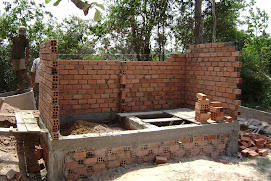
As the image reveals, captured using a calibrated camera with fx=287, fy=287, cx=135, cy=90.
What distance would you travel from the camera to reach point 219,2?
44.8 feet

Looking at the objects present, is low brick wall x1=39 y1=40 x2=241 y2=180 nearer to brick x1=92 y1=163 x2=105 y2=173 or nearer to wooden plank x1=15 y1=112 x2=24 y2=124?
brick x1=92 y1=163 x2=105 y2=173

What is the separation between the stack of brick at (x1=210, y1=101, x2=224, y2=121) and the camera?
529 centimetres

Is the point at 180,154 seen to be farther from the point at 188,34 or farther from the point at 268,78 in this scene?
the point at 188,34

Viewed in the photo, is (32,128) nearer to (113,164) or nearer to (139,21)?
(113,164)

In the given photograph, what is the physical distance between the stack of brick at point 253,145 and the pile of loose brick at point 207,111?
74 cm

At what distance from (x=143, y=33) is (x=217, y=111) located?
26.1 ft

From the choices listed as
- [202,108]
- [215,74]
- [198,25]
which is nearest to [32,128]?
[202,108]

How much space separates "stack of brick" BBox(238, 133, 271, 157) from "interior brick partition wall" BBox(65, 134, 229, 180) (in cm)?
46

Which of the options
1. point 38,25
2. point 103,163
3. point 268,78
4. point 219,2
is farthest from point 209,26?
point 103,163

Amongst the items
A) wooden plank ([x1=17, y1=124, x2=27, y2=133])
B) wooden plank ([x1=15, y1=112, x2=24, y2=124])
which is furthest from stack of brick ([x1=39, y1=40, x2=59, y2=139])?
wooden plank ([x1=15, y1=112, x2=24, y2=124])

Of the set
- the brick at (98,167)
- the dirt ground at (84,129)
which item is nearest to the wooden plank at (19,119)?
the dirt ground at (84,129)

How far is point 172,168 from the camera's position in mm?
4324

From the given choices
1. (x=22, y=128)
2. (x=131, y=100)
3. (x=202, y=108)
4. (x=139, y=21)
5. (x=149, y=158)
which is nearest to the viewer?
(x=22, y=128)

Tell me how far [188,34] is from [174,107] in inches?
320
